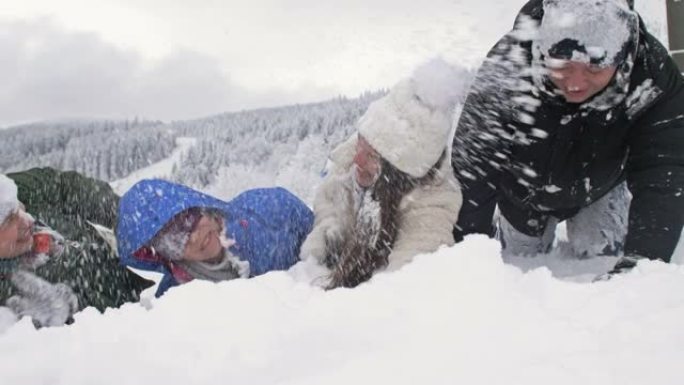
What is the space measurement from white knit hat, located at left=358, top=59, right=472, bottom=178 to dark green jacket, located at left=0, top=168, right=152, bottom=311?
1.15m

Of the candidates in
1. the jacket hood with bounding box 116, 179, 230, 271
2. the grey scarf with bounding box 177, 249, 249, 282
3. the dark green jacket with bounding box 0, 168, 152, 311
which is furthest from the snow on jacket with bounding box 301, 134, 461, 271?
the dark green jacket with bounding box 0, 168, 152, 311

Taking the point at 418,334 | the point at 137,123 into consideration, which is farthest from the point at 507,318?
the point at 137,123

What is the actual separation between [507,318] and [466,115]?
1311mm

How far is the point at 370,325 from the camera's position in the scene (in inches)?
47.1

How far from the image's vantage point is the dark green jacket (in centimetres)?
239

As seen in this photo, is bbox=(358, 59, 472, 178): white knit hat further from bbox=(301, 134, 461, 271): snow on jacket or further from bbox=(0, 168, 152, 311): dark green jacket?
bbox=(0, 168, 152, 311): dark green jacket

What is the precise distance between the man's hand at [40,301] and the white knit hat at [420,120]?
120 centimetres

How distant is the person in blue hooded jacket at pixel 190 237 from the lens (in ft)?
7.63

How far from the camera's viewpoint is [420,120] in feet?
7.62

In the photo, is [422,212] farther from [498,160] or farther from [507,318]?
[507,318]

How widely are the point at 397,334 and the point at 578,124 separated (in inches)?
52.4

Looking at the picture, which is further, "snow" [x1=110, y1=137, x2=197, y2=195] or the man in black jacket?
"snow" [x1=110, y1=137, x2=197, y2=195]

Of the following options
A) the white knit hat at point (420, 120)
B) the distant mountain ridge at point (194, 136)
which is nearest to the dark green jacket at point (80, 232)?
the white knit hat at point (420, 120)

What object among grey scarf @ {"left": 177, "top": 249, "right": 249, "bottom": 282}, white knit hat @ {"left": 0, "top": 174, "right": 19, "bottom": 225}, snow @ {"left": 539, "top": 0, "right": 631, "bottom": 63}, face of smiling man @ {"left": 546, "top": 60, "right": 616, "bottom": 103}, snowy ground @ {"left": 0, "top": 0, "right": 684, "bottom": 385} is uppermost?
snow @ {"left": 539, "top": 0, "right": 631, "bottom": 63}
